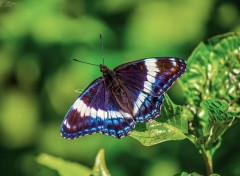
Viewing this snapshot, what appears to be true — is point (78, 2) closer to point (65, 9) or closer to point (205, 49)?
point (65, 9)

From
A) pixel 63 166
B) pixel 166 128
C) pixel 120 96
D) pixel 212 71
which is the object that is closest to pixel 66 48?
pixel 120 96

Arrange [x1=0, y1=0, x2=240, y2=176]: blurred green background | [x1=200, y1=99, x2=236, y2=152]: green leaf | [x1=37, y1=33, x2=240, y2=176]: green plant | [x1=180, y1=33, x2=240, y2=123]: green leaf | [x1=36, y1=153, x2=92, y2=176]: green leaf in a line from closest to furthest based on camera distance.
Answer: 1. [x1=200, y1=99, x2=236, y2=152]: green leaf
2. [x1=37, y1=33, x2=240, y2=176]: green plant
3. [x1=180, y1=33, x2=240, y2=123]: green leaf
4. [x1=36, y1=153, x2=92, y2=176]: green leaf
5. [x1=0, y1=0, x2=240, y2=176]: blurred green background

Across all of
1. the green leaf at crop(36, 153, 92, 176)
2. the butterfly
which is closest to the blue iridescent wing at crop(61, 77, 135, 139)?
the butterfly

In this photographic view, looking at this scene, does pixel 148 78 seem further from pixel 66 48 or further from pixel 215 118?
pixel 66 48

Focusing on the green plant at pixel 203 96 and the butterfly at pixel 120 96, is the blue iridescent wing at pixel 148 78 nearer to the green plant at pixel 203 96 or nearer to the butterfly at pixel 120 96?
the butterfly at pixel 120 96

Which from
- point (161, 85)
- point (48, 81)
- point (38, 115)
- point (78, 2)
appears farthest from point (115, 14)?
point (161, 85)

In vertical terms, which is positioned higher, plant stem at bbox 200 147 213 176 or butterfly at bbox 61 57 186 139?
butterfly at bbox 61 57 186 139

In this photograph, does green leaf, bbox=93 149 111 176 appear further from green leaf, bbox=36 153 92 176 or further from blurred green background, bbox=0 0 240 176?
blurred green background, bbox=0 0 240 176
